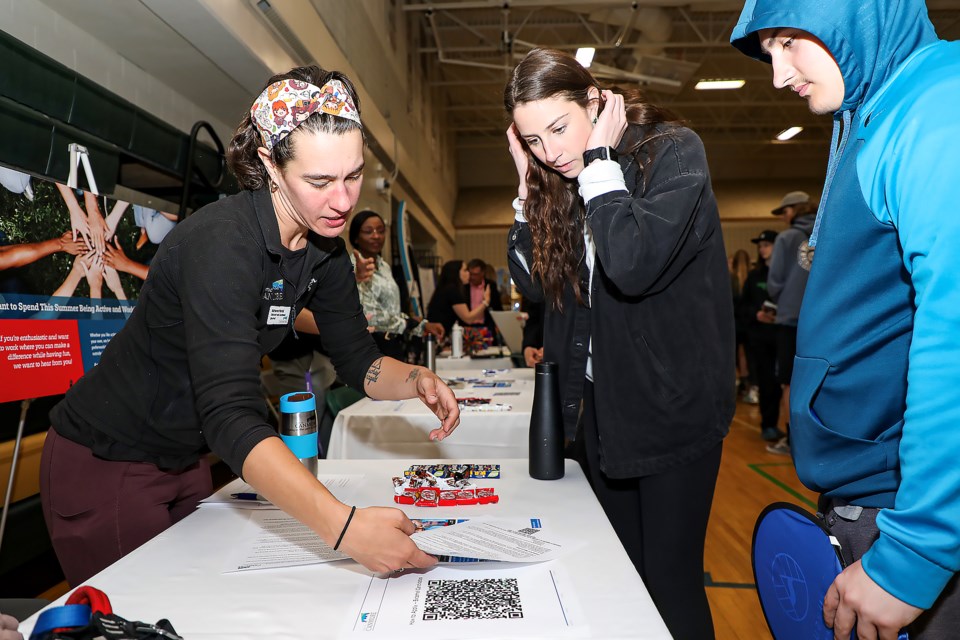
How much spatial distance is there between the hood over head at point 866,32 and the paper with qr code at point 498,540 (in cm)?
70

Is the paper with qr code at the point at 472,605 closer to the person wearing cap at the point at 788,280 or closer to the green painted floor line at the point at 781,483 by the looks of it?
the green painted floor line at the point at 781,483

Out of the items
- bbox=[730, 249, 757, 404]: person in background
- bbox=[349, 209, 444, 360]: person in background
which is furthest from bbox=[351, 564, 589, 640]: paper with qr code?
bbox=[730, 249, 757, 404]: person in background

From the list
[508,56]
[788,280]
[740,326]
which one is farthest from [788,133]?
[788,280]

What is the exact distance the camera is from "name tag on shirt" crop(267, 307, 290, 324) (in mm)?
1083

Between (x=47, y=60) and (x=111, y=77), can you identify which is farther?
(x=111, y=77)

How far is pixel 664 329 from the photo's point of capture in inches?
45.2

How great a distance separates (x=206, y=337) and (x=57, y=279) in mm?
1521

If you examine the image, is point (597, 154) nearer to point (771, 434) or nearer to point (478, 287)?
point (771, 434)

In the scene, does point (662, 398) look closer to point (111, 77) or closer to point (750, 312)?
point (111, 77)

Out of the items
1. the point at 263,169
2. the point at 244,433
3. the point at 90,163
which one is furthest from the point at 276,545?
the point at 90,163

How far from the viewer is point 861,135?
0.71 meters

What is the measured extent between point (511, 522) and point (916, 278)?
648mm

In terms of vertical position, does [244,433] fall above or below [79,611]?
above

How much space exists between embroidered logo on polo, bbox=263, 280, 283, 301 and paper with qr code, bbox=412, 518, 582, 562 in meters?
0.47
